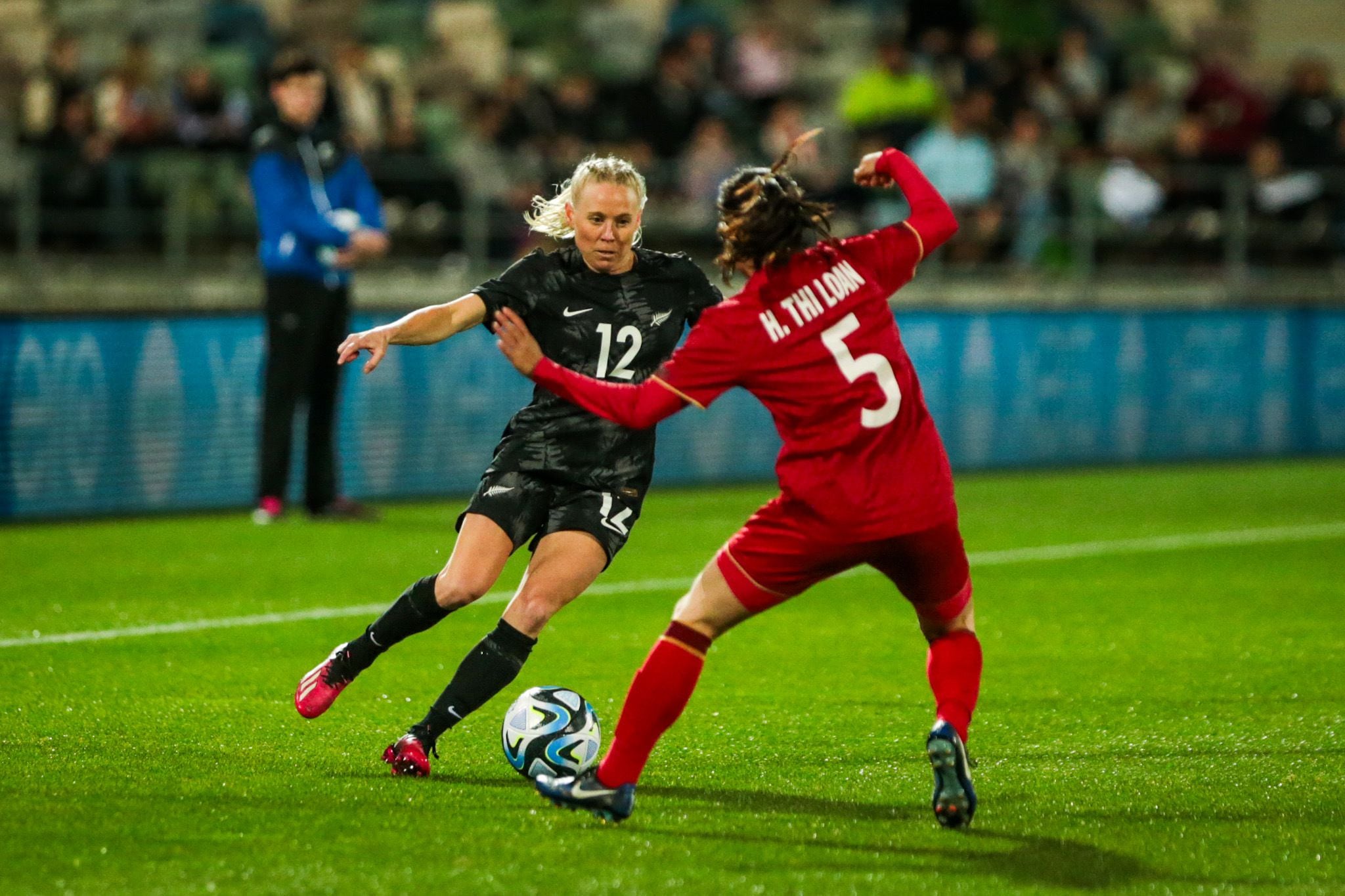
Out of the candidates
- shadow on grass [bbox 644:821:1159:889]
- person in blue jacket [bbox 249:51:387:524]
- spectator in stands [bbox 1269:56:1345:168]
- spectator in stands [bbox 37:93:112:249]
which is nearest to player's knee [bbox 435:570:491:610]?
shadow on grass [bbox 644:821:1159:889]

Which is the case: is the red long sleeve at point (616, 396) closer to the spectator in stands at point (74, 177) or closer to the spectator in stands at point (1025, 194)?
the spectator in stands at point (74, 177)

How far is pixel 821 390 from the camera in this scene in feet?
17.4

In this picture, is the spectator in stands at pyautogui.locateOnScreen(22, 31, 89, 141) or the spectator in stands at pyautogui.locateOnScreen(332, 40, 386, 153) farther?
the spectator in stands at pyautogui.locateOnScreen(332, 40, 386, 153)

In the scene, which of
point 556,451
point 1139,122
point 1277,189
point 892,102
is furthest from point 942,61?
point 556,451

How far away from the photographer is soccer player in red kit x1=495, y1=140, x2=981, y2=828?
530 centimetres

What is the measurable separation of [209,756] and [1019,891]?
2.71 metres

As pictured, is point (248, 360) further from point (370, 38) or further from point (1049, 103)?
point (1049, 103)

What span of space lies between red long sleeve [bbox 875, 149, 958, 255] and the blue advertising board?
8232 millimetres

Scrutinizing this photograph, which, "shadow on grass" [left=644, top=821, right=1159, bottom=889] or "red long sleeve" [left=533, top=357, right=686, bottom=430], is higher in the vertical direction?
"red long sleeve" [left=533, top=357, right=686, bottom=430]

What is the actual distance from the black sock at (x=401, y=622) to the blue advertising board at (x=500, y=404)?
22.9 feet

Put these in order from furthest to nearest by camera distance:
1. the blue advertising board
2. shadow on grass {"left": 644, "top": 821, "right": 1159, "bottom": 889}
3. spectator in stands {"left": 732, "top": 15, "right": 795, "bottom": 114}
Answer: spectator in stands {"left": 732, "top": 15, "right": 795, "bottom": 114}, the blue advertising board, shadow on grass {"left": 644, "top": 821, "right": 1159, "bottom": 889}

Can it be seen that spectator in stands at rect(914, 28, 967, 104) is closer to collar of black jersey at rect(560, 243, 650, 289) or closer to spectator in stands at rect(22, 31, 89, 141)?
spectator in stands at rect(22, 31, 89, 141)

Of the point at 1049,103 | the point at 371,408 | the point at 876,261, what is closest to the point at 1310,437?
the point at 1049,103

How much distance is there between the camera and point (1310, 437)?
60.9 feet
